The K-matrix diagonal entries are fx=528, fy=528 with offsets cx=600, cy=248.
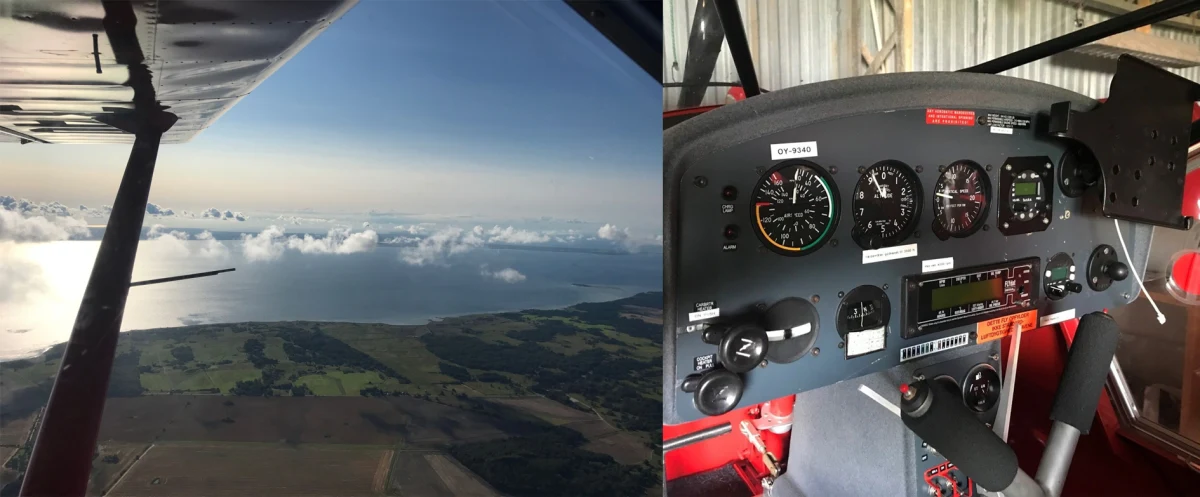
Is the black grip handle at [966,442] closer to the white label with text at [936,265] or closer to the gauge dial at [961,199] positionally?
the white label with text at [936,265]

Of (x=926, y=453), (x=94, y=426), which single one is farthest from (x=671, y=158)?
(x=926, y=453)

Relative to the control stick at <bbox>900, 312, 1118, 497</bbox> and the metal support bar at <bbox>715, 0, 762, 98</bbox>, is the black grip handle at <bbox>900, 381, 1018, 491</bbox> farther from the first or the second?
the metal support bar at <bbox>715, 0, 762, 98</bbox>

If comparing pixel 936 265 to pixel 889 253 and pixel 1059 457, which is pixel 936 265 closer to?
pixel 889 253

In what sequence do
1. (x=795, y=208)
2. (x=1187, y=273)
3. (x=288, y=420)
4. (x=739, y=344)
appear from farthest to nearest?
(x=1187, y=273) < (x=795, y=208) < (x=739, y=344) < (x=288, y=420)

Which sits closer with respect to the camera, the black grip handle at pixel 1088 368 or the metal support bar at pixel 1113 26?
the metal support bar at pixel 1113 26

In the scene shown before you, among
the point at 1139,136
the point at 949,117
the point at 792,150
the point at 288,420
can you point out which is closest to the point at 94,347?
the point at 288,420

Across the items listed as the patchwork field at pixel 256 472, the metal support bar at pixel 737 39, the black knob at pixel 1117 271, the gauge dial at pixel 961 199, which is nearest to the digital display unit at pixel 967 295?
the gauge dial at pixel 961 199
